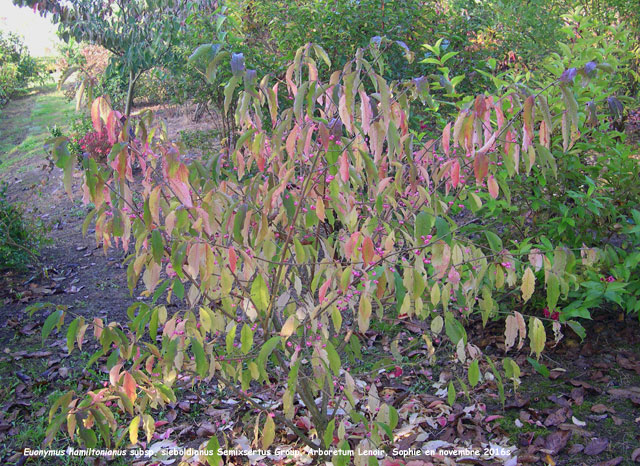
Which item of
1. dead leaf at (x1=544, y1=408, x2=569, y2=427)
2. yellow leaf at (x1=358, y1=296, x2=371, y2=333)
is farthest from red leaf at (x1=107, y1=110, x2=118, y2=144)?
dead leaf at (x1=544, y1=408, x2=569, y2=427)

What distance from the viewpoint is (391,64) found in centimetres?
490

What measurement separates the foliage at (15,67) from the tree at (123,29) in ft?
23.8

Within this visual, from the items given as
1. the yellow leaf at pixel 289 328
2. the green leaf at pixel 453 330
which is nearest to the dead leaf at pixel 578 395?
the green leaf at pixel 453 330

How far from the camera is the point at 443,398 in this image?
114 inches

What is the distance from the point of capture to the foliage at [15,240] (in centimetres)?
451

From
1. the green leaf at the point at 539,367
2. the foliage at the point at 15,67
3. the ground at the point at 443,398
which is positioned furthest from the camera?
the foliage at the point at 15,67

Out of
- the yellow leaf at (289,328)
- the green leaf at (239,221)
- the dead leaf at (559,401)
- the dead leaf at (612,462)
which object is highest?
the green leaf at (239,221)

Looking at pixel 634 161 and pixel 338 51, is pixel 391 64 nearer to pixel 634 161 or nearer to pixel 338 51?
pixel 338 51

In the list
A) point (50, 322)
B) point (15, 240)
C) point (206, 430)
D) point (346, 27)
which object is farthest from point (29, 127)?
point (50, 322)

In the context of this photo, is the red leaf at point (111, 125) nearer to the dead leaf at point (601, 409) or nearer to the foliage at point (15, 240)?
the dead leaf at point (601, 409)

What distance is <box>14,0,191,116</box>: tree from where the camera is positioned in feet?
22.1

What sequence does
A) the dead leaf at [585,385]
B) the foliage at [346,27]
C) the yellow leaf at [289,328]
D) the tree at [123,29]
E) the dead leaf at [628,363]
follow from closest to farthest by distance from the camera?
1. the yellow leaf at [289,328]
2. the dead leaf at [585,385]
3. the dead leaf at [628,363]
4. the foliage at [346,27]
5. the tree at [123,29]

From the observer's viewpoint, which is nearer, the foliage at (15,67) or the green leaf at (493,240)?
the green leaf at (493,240)

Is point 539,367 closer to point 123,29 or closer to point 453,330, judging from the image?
point 453,330
